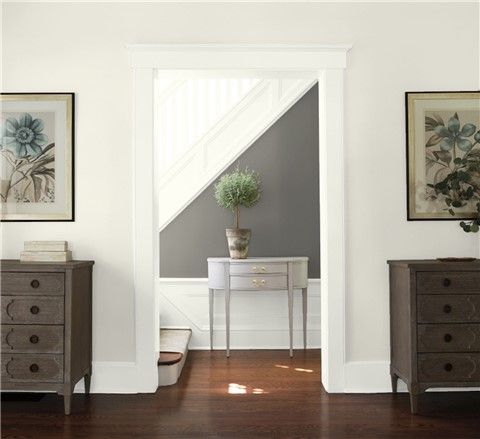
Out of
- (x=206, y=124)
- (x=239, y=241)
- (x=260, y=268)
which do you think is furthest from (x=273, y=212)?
(x=206, y=124)

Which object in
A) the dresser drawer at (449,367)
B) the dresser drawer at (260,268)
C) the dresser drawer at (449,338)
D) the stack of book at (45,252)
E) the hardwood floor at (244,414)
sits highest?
the stack of book at (45,252)

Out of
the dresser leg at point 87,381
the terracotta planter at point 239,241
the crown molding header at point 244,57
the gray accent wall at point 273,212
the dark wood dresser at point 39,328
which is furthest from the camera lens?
the gray accent wall at point 273,212

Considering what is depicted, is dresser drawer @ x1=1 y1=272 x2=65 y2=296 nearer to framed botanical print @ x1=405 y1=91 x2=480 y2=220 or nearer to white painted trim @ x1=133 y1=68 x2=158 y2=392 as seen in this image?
white painted trim @ x1=133 y1=68 x2=158 y2=392

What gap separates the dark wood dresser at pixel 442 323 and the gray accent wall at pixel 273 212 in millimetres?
2249

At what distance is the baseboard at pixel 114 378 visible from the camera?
12.6 ft

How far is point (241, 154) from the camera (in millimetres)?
5727

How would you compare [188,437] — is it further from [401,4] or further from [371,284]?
[401,4]

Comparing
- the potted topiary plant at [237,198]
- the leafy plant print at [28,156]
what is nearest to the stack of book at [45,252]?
the leafy plant print at [28,156]

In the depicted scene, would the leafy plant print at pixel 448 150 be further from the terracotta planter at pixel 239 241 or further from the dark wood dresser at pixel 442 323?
the terracotta planter at pixel 239 241

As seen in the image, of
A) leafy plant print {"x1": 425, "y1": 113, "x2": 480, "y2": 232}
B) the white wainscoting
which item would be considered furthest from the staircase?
leafy plant print {"x1": 425, "y1": 113, "x2": 480, "y2": 232}

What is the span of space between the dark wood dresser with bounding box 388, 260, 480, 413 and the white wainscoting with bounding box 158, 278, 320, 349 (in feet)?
6.98

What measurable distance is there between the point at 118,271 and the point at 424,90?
2.48 m

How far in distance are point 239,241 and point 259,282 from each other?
0.43 meters

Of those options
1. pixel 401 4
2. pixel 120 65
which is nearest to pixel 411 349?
pixel 401 4
